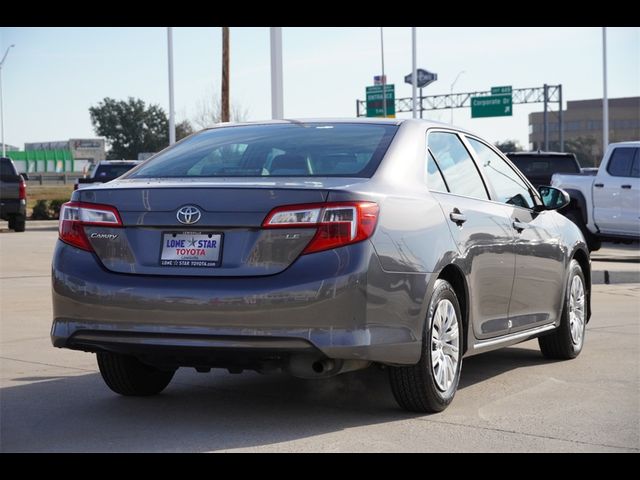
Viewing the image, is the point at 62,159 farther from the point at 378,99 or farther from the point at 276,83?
the point at 276,83

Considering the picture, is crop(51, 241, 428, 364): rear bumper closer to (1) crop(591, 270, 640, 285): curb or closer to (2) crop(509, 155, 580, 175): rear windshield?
(1) crop(591, 270, 640, 285): curb

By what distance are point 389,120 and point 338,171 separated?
0.86 metres

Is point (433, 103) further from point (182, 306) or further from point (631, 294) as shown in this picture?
point (182, 306)

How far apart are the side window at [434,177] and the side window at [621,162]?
1421 centimetres

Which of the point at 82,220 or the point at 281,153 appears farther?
the point at 281,153

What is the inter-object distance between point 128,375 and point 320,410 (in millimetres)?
1197

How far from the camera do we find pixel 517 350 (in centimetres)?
922

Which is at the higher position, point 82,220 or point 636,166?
point 82,220

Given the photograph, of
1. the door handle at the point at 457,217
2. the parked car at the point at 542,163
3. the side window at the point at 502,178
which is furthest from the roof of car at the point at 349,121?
the parked car at the point at 542,163

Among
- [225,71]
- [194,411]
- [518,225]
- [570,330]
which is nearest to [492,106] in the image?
[225,71]

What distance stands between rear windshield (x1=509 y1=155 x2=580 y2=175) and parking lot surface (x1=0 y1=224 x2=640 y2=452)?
46.9ft

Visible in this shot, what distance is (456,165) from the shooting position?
281 inches

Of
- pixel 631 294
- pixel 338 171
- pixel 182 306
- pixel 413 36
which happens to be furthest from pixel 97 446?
pixel 413 36

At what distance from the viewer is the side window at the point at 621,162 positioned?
66.1 feet
